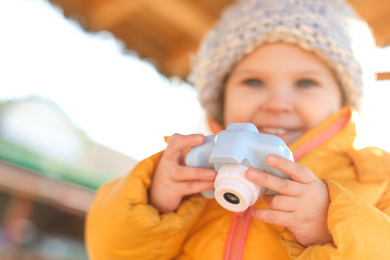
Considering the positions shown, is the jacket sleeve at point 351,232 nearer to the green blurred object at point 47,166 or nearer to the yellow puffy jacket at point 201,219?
the yellow puffy jacket at point 201,219

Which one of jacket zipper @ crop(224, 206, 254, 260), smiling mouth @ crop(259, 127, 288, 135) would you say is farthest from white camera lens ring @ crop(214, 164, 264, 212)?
smiling mouth @ crop(259, 127, 288, 135)

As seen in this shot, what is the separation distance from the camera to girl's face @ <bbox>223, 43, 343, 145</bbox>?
3.29ft

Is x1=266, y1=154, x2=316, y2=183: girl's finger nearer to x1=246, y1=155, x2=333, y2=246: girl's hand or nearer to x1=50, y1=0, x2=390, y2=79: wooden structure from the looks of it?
x1=246, y1=155, x2=333, y2=246: girl's hand

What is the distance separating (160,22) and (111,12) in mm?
284

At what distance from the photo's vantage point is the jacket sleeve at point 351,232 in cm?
59

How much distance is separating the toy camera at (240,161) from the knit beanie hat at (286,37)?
1.85 feet

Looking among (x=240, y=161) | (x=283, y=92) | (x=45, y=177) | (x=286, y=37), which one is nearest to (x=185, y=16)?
(x=286, y=37)

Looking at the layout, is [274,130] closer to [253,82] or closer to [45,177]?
[253,82]

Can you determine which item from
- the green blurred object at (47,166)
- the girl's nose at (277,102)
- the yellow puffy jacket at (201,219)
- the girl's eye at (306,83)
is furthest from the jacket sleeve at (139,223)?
the green blurred object at (47,166)

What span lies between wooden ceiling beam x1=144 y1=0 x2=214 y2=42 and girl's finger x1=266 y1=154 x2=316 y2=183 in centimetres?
145

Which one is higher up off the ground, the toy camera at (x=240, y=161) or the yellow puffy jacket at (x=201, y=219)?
the toy camera at (x=240, y=161)

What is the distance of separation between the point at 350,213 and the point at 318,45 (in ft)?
1.96

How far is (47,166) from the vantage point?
4.11 meters

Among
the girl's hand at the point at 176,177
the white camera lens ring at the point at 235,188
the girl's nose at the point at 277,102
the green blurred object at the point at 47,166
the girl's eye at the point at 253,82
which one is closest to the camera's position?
the white camera lens ring at the point at 235,188
